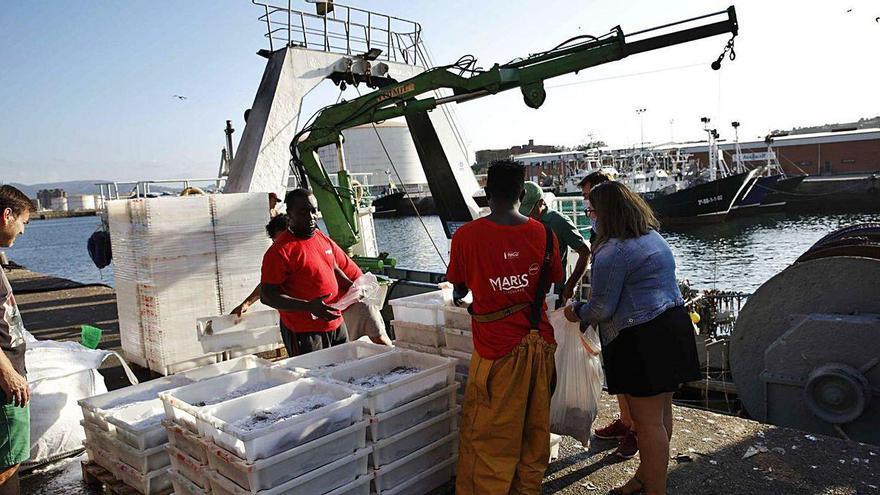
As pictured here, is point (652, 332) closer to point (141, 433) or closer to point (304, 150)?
point (141, 433)

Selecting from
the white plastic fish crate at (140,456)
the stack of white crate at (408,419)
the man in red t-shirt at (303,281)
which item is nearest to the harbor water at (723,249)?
the man in red t-shirt at (303,281)

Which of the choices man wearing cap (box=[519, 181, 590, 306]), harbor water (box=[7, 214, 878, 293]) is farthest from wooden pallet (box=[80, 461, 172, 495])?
harbor water (box=[7, 214, 878, 293])

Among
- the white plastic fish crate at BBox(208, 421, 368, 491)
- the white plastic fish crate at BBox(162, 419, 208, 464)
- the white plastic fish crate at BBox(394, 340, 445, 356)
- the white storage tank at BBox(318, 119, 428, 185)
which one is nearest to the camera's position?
the white plastic fish crate at BBox(208, 421, 368, 491)

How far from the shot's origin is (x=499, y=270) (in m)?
2.85

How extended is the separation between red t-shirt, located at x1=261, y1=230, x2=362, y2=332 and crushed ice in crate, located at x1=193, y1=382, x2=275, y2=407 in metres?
0.73

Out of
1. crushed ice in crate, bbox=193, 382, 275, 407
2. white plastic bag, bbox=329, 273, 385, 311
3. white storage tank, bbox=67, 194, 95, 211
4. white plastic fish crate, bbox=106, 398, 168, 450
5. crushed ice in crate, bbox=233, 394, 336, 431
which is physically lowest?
white plastic fish crate, bbox=106, 398, 168, 450

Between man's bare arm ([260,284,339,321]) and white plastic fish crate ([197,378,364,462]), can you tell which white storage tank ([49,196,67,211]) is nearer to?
man's bare arm ([260,284,339,321])

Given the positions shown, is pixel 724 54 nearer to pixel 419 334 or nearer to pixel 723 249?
pixel 419 334

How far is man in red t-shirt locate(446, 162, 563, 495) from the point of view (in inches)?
113

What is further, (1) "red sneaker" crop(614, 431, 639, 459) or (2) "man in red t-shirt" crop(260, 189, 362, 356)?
(2) "man in red t-shirt" crop(260, 189, 362, 356)

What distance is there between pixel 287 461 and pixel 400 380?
0.73 meters

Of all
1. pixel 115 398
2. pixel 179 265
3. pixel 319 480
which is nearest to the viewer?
pixel 319 480

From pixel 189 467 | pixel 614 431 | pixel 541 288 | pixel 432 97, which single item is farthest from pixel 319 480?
pixel 432 97

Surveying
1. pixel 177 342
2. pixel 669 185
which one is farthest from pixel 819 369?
pixel 669 185
